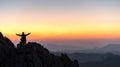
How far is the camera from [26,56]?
108 meters

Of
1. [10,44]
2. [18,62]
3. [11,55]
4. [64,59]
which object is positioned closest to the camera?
[18,62]

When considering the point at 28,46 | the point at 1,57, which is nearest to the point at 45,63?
the point at 28,46

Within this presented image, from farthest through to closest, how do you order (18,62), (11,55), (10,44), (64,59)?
(64,59), (10,44), (11,55), (18,62)

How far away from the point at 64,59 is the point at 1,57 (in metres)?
32.2

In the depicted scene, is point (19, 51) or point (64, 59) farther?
point (64, 59)

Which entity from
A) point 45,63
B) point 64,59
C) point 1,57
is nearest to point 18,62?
point 1,57

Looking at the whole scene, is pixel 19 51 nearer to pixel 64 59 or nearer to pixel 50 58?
pixel 50 58

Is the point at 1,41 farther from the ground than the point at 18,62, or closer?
farther from the ground

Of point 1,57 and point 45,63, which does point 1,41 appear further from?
point 45,63

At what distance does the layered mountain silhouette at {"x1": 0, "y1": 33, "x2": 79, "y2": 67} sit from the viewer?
105988mm

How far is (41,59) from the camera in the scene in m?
116

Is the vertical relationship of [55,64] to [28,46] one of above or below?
below

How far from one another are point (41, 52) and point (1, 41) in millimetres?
17567

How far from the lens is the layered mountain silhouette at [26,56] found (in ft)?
348
